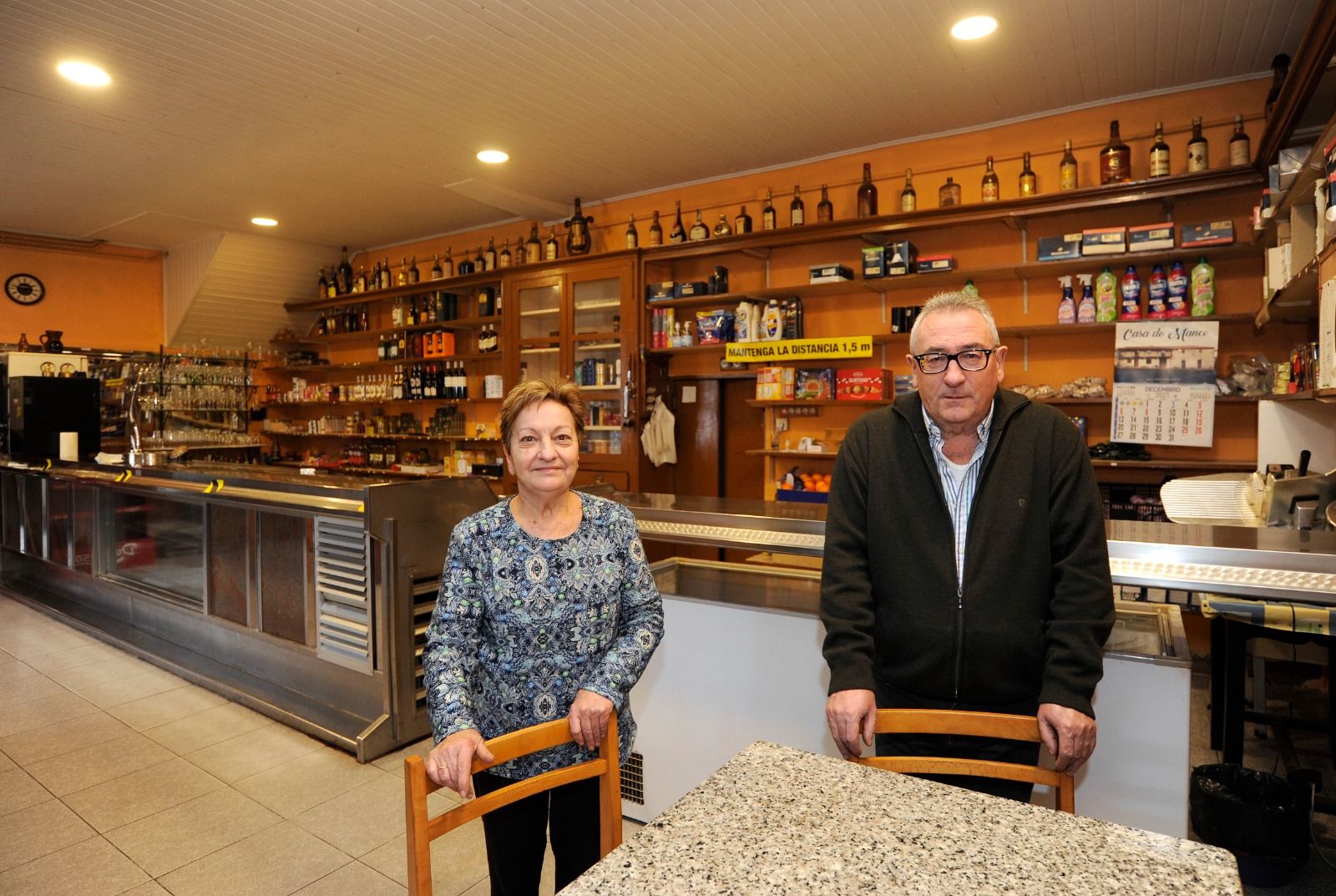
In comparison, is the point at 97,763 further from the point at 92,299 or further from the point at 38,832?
the point at 92,299

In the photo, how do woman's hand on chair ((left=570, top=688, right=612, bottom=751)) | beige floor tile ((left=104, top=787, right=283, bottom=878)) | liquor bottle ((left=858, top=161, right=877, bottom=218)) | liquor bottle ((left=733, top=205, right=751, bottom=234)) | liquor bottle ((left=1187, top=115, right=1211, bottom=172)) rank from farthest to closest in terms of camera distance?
liquor bottle ((left=733, top=205, right=751, bottom=234)), liquor bottle ((left=858, top=161, right=877, bottom=218)), liquor bottle ((left=1187, top=115, right=1211, bottom=172)), beige floor tile ((left=104, top=787, right=283, bottom=878)), woman's hand on chair ((left=570, top=688, right=612, bottom=751))

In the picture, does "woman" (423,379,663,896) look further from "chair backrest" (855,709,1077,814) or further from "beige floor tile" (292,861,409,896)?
"beige floor tile" (292,861,409,896)

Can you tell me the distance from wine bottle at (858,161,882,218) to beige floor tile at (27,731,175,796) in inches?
194

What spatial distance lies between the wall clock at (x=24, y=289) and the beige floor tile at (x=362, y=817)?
7697 mm

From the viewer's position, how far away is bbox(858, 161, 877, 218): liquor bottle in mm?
5340

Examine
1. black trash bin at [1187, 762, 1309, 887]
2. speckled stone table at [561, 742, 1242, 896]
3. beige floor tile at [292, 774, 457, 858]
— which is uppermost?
speckled stone table at [561, 742, 1242, 896]

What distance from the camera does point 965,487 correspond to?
170cm

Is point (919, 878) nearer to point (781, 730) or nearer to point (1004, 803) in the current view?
point (1004, 803)

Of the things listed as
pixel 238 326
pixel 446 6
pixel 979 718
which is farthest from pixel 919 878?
pixel 238 326

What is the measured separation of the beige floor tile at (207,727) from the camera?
349 cm

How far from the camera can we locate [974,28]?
3791mm

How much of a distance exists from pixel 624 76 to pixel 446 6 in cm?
109

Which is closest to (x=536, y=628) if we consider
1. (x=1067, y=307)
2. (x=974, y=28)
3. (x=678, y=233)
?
(x=974, y=28)

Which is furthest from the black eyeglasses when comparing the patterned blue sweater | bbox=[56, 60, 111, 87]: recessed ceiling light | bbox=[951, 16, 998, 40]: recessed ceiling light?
Result: bbox=[56, 60, 111, 87]: recessed ceiling light
